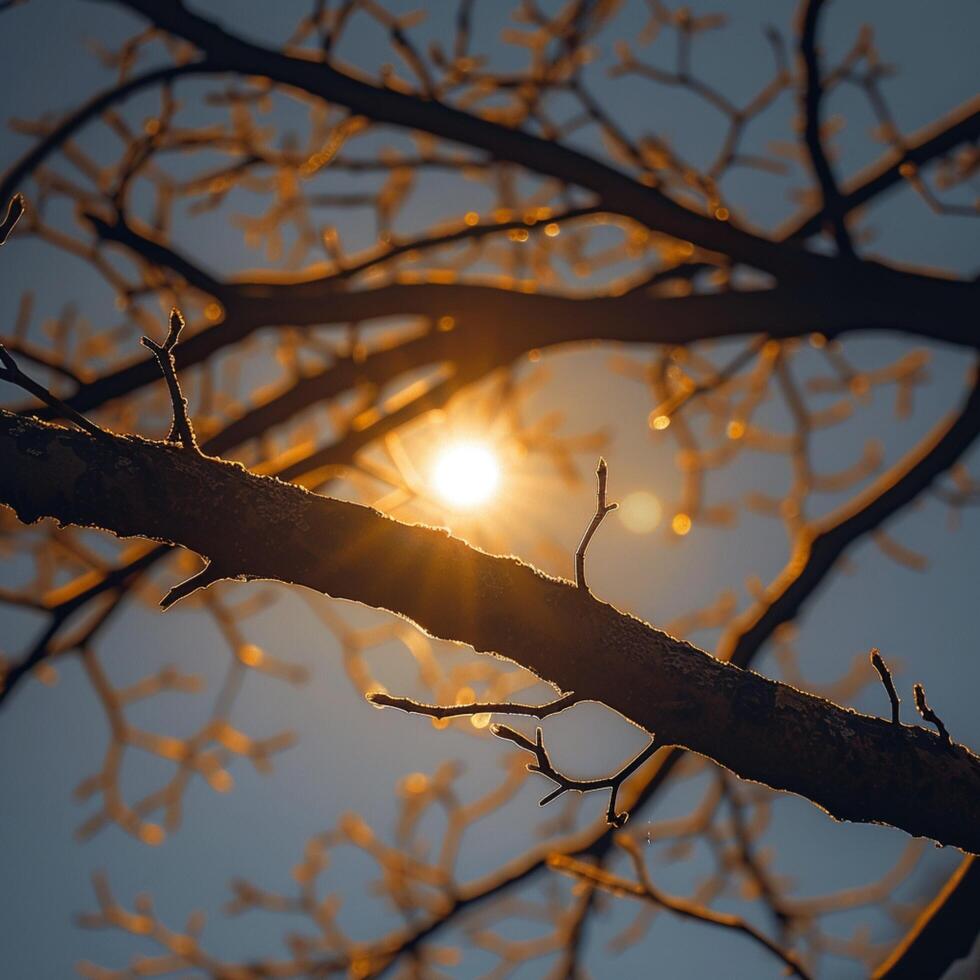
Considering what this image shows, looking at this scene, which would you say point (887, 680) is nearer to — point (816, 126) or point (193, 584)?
point (193, 584)

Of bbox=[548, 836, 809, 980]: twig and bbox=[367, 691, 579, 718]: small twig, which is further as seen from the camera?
bbox=[548, 836, 809, 980]: twig

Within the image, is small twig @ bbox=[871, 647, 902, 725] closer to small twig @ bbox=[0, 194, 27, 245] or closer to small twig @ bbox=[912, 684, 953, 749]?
small twig @ bbox=[912, 684, 953, 749]

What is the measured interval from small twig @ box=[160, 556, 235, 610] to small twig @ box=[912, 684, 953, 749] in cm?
115

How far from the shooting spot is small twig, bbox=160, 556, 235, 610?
1213 mm

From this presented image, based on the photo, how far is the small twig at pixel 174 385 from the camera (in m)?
1.21

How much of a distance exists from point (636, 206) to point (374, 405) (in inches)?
54.7

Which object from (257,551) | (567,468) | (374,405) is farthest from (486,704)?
(567,468)

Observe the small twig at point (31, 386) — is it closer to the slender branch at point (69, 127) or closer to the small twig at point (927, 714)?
the small twig at point (927, 714)

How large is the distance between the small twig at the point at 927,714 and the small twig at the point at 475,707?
611mm

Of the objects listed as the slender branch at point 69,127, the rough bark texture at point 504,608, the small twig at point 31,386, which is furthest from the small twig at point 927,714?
the slender branch at point 69,127

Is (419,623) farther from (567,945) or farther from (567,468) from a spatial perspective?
(567,468)

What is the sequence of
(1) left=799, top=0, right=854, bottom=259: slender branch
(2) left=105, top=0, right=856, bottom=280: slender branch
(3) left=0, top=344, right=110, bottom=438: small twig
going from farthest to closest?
1. (1) left=799, top=0, right=854, bottom=259: slender branch
2. (2) left=105, top=0, right=856, bottom=280: slender branch
3. (3) left=0, top=344, right=110, bottom=438: small twig

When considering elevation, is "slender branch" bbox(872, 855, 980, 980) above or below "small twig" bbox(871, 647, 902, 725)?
below

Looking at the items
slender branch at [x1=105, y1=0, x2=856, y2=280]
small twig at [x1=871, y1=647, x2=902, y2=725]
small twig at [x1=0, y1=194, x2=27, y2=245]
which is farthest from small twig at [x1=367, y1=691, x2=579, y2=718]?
slender branch at [x1=105, y1=0, x2=856, y2=280]
